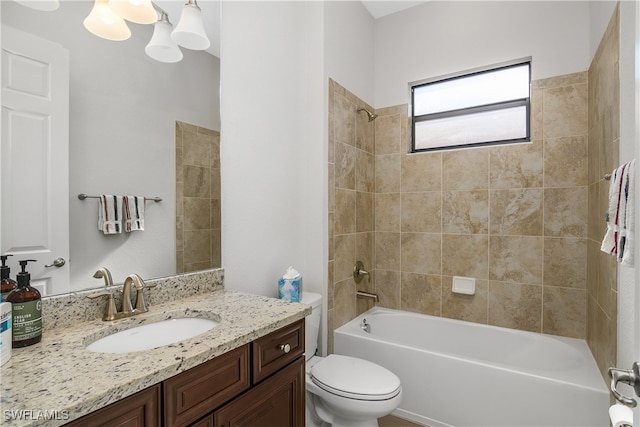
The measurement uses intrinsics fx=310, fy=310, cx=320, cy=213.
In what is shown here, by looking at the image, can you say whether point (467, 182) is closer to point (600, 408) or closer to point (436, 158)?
point (436, 158)

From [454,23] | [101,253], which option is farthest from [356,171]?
[101,253]

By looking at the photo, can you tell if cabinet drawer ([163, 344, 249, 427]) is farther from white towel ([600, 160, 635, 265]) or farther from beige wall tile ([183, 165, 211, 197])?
white towel ([600, 160, 635, 265])

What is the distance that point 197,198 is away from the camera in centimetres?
148

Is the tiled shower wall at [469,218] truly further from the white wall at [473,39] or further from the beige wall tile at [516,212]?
the white wall at [473,39]

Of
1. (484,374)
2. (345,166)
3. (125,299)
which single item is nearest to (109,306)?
(125,299)

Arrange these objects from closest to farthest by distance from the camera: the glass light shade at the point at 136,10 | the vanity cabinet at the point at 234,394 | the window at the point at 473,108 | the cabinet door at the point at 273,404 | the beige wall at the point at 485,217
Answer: the vanity cabinet at the point at 234,394
the cabinet door at the point at 273,404
the glass light shade at the point at 136,10
the beige wall at the point at 485,217
the window at the point at 473,108

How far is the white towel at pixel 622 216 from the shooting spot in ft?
2.89

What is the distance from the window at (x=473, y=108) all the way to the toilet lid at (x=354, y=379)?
1.81 m

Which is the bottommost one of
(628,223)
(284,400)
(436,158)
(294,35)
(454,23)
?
(284,400)

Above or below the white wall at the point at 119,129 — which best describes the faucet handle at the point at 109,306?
below

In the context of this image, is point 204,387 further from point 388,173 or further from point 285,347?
point 388,173

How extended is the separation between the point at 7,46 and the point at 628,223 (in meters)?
1.87

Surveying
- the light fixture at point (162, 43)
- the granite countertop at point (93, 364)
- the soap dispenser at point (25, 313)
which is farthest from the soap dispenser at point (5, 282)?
the light fixture at point (162, 43)

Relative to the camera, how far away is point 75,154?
1059 millimetres
